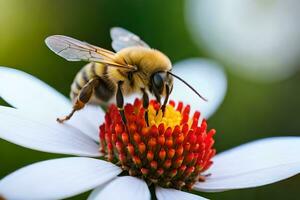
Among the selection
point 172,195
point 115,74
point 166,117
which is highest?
point 115,74

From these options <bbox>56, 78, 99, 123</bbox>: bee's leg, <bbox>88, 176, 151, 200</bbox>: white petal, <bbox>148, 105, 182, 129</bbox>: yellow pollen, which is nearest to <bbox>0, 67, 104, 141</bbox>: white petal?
<bbox>56, 78, 99, 123</bbox>: bee's leg

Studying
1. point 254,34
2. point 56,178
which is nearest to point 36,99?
point 56,178

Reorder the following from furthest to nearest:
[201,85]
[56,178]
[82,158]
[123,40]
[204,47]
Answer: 1. [204,47]
2. [201,85]
3. [123,40]
4. [82,158]
5. [56,178]

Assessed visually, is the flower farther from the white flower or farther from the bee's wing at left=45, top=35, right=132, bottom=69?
the white flower

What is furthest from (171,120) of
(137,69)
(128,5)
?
(128,5)

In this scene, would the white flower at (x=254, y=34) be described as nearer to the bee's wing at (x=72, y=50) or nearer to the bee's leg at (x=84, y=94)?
the bee's leg at (x=84, y=94)

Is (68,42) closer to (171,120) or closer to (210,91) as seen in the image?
(171,120)

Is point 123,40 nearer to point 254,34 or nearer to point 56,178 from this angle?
point 56,178
